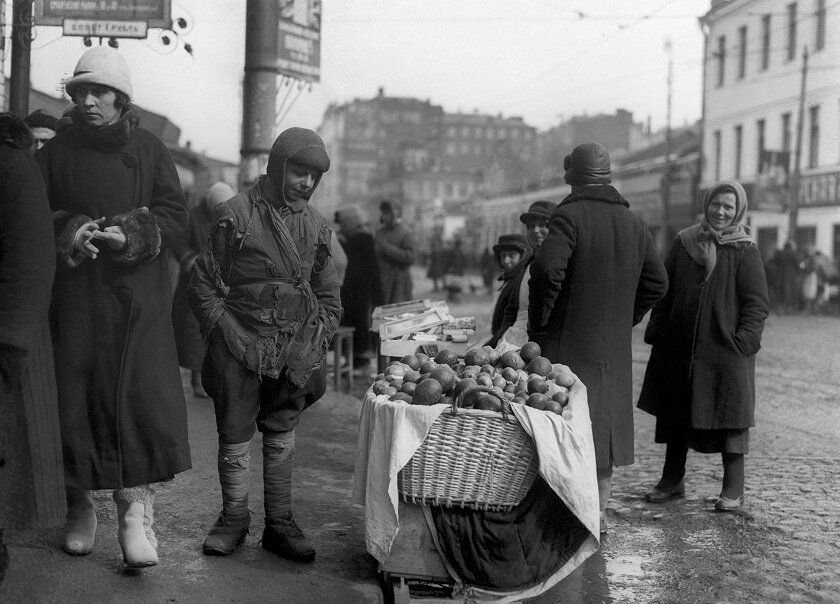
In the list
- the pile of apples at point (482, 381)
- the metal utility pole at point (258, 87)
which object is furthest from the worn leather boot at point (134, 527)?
the metal utility pole at point (258, 87)

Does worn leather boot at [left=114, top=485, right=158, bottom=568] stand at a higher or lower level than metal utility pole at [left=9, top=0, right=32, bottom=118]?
lower

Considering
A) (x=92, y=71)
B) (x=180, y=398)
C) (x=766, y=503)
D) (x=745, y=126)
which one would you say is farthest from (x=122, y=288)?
(x=745, y=126)

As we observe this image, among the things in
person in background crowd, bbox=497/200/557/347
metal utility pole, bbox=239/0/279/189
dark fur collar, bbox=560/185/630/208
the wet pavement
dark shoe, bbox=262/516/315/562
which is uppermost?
metal utility pole, bbox=239/0/279/189

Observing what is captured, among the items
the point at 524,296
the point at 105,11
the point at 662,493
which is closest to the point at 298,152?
the point at 524,296

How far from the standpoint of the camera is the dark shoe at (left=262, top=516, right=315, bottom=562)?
477 centimetres

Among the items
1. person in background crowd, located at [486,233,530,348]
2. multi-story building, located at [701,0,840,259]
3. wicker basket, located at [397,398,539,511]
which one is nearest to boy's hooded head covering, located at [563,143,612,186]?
person in background crowd, located at [486,233,530,348]

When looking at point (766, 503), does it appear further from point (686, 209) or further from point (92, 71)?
point (686, 209)

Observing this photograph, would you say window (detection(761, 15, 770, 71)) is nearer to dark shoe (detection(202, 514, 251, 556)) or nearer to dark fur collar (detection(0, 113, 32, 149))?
dark shoe (detection(202, 514, 251, 556))

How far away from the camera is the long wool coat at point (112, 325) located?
13.8 ft

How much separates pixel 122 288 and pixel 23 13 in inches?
277

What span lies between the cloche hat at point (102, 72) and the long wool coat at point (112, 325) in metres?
0.14

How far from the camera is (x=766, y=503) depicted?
6.47m

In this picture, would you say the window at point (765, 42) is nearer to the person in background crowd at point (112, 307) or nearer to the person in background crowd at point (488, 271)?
the person in background crowd at point (488, 271)

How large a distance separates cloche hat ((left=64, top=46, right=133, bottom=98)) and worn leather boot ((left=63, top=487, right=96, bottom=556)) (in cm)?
171
